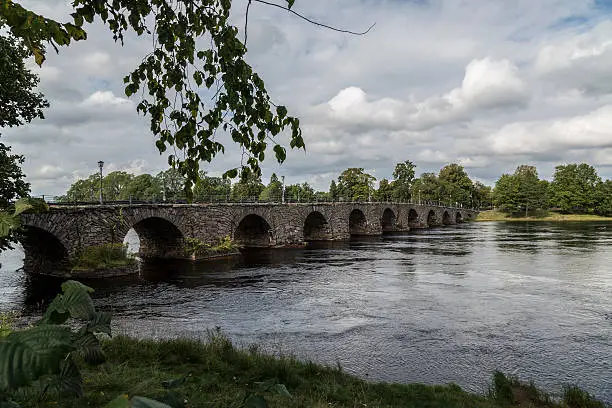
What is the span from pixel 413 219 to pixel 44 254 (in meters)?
67.5

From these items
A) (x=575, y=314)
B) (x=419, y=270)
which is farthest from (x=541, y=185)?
(x=575, y=314)

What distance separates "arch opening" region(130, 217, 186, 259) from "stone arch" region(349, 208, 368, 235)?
3220 cm

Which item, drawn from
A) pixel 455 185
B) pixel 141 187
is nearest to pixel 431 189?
pixel 455 185

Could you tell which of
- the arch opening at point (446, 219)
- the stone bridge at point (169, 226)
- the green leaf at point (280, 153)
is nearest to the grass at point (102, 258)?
the stone bridge at point (169, 226)

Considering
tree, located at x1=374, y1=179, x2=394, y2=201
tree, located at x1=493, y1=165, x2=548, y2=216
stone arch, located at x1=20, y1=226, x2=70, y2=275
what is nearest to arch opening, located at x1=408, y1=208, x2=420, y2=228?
tree, located at x1=374, y1=179, x2=394, y2=201

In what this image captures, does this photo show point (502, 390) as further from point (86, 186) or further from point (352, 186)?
point (86, 186)

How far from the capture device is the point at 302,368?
9.18m

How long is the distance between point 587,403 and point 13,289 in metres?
24.1

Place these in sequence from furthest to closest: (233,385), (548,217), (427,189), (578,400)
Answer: (427,189)
(548,217)
(578,400)
(233,385)

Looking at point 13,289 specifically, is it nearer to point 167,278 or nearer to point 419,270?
point 167,278

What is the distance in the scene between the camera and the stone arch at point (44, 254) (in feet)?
81.2

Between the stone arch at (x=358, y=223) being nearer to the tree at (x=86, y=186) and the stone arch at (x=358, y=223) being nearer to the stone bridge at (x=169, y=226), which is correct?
the stone bridge at (x=169, y=226)

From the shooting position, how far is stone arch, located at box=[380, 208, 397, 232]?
238 feet

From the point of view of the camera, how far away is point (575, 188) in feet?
361
